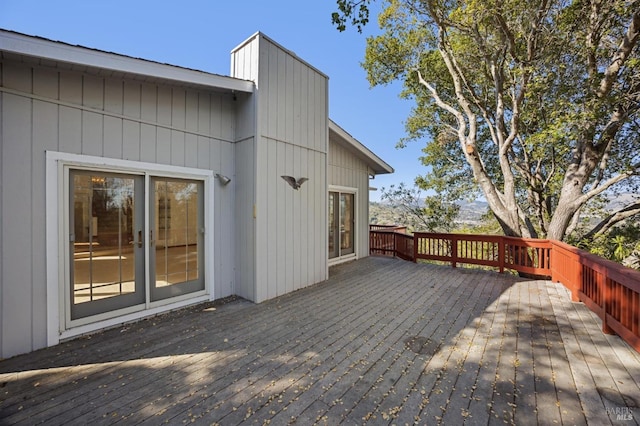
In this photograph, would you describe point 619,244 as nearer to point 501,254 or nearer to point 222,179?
point 501,254

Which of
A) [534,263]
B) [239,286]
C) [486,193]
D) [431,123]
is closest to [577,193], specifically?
[486,193]

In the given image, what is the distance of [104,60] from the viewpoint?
279 cm

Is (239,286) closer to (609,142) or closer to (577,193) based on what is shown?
(577,193)

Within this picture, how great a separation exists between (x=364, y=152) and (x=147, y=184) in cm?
557

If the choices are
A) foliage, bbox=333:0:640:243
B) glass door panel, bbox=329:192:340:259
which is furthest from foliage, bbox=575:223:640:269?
glass door panel, bbox=329:192:340:259

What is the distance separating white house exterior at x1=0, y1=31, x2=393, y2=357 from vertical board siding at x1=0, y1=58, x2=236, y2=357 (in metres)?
0.01

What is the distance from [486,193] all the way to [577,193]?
1.83 metres

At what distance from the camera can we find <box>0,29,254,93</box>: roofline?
90.1 inches

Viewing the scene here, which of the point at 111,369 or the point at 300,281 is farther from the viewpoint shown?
→ the point at 300,281

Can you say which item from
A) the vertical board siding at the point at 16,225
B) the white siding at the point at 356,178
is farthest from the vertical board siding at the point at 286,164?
the vertical board siding at the point at 16,225

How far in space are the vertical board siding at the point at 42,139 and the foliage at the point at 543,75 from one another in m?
3.03

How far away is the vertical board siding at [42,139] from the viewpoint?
251 cm

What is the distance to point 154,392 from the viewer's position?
201 cm

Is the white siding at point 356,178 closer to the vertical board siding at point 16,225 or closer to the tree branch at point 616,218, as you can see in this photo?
the vertical board siding at point 16,225
